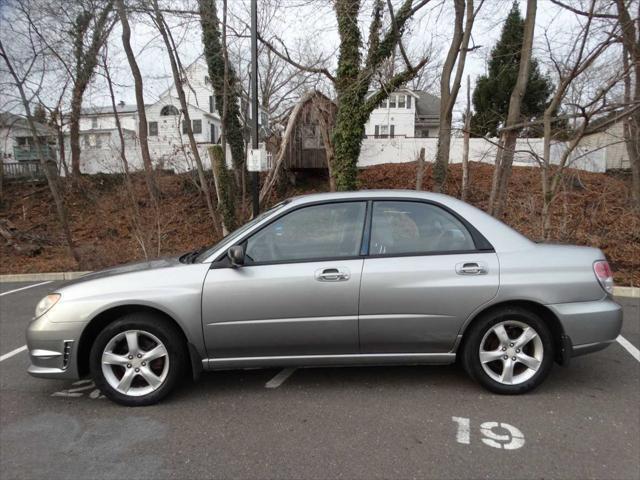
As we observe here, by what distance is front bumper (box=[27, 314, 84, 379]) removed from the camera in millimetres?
3115

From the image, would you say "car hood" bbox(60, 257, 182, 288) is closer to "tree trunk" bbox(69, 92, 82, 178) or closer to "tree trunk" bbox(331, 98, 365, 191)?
"tree trunk" bbox(331, 98, 365, 191)

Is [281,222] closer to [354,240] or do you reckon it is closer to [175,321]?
[354,240]

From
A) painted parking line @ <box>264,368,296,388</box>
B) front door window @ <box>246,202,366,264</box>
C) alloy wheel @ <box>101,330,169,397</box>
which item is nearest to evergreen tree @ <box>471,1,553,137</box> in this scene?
front door window @ <box>246,202,366,264</box>

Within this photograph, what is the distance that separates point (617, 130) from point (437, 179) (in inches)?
220

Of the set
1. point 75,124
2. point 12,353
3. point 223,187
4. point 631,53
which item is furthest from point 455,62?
point 75,124

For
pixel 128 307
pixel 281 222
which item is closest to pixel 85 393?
pixel 128 307

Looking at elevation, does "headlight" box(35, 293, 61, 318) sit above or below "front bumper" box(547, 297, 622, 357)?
above

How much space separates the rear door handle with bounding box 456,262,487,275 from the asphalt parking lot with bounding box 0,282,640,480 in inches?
38.9

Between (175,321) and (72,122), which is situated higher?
(72,122)

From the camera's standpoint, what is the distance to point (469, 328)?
10.7ft

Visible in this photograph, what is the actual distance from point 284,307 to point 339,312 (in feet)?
1.39

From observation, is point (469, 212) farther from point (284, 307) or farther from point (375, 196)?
point (284, 307)

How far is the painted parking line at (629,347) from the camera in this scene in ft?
13.4

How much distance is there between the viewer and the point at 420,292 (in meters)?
3.16
